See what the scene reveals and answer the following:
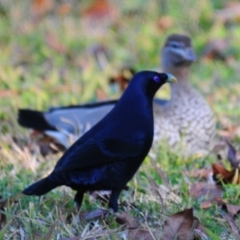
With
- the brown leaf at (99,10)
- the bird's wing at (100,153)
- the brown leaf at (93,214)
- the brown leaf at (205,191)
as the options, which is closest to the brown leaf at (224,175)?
the brown leaf at (205,191)

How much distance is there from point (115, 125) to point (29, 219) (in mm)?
685

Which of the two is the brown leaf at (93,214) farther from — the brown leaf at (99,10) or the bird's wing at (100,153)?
the brown leaf at (99,10)

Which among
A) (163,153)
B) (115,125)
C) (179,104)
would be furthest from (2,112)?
(115,125)

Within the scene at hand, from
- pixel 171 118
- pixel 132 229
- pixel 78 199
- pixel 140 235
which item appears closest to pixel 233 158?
pixel 78 199

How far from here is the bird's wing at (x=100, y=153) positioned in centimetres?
423

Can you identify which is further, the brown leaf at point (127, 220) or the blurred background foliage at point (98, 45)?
the blurred background foliage at point (98, 45)

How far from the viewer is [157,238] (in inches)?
146

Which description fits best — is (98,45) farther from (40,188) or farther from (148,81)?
(40,188)

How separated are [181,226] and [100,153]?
2.22 feet

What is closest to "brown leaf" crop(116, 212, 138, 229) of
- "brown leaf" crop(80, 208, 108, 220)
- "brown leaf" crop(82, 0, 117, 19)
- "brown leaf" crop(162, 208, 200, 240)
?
"brown leaf" crop(80, 208, 108, 220)

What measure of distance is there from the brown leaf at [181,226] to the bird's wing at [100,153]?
570 millimetres

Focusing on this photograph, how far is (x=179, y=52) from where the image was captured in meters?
6.84

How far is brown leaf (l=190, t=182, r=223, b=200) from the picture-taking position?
4.62m

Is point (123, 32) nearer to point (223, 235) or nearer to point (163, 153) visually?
point (163, 153)
